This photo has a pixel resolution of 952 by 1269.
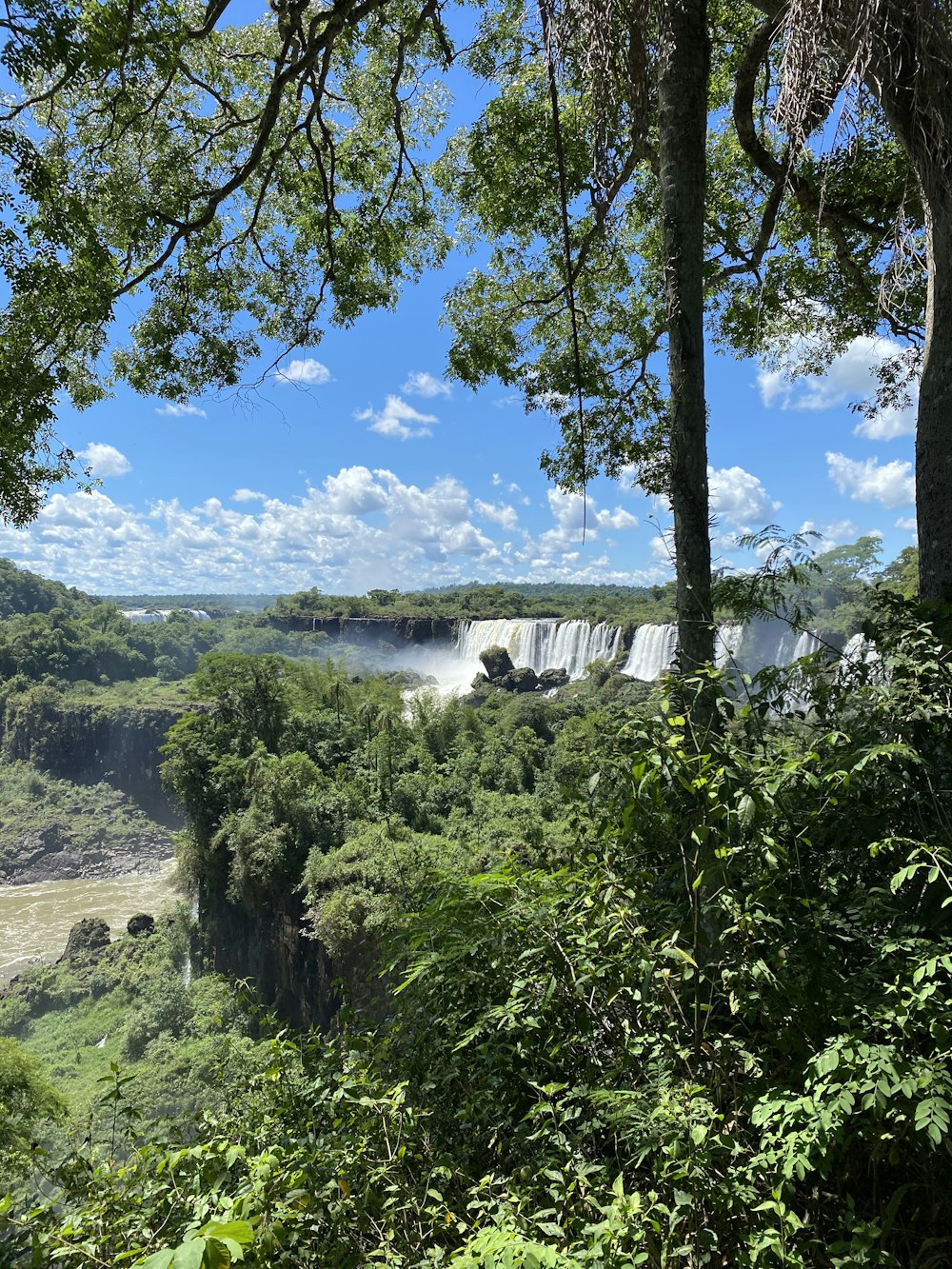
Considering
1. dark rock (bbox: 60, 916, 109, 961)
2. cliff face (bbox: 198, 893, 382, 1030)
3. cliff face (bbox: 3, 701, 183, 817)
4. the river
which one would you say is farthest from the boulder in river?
cliff face (bbox: 3, 701, 183, 817)

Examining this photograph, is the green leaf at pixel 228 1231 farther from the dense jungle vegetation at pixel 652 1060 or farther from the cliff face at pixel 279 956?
the cliff face at pixel 279 956

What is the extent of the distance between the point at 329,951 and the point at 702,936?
1396 centimetres

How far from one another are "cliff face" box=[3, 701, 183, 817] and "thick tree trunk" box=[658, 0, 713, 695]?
51.5m

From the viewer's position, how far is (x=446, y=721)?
2777cm

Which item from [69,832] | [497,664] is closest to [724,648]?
[497,664]

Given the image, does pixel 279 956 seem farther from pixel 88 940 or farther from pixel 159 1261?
pixel 159 1261

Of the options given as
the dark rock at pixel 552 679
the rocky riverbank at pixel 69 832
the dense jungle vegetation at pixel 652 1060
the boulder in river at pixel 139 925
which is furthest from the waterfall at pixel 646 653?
the rocky riverbank at pixel 69 832

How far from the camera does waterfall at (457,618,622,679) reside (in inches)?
1293

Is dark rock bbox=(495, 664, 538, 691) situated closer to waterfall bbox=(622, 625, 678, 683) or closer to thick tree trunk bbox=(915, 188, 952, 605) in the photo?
waterfall bbox=(622, 625, 678, 683)

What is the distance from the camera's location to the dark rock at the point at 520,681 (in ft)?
119

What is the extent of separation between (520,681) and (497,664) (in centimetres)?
246

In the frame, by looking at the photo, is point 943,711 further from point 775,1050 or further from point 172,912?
point 172,912

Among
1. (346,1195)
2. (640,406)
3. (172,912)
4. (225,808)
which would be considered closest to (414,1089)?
(346,1195)

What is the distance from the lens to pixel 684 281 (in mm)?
2404
